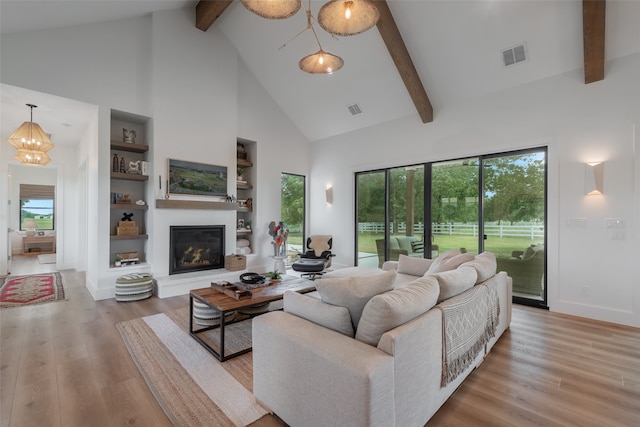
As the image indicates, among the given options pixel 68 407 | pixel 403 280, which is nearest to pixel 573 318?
pixel 403 280

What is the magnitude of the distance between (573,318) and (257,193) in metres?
5.58

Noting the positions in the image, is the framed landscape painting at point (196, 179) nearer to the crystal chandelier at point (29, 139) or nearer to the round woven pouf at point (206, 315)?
the crystal chandelier at point (29, 139)

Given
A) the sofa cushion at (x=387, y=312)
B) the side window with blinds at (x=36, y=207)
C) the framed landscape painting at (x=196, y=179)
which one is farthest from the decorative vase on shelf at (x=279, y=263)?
the side window with blinds at (x=36, y=207)

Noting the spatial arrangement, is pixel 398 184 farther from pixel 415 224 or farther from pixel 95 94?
pixel 95 94

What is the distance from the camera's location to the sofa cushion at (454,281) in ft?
6.84

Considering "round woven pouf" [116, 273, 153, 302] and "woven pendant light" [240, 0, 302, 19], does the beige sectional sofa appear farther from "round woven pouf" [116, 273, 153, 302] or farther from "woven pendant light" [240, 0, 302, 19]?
"round woven pouf" [116, 273, 153, 302]

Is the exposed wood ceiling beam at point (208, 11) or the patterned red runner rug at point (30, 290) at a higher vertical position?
the exposed wood ceiling beam at point (208, 11)

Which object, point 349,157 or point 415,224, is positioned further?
point 349,157

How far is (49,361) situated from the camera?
2508mm

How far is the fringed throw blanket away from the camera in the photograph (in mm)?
1893

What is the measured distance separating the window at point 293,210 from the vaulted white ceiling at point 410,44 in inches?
69.7

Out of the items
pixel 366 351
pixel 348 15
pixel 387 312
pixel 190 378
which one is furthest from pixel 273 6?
pixel 190 378

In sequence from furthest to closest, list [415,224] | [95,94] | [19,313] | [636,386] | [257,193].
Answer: [257,193] < [415,224] < [95,94] < [19,313] < [636,386]

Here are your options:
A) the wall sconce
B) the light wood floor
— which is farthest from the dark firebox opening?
the wall sconce
